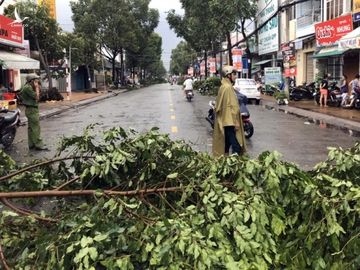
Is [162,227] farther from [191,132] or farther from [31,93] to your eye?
[191,132]

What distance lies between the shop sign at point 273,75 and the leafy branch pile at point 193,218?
99.2 feet

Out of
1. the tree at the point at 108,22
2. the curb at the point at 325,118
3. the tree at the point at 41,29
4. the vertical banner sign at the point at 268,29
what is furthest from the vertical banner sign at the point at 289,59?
the tree at the point at 108,22

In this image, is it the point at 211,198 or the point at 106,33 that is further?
the point at 106,33

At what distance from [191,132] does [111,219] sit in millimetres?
11050

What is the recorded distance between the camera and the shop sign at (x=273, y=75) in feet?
112

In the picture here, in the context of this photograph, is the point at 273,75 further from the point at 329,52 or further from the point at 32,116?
the point at 32,116

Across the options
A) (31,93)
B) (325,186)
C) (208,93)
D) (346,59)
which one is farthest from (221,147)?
(208,93)

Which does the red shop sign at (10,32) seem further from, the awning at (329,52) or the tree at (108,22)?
the tree at (108,22)

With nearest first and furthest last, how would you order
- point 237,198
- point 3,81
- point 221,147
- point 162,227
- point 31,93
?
point 162,227
point 237,198
point 221,147
point 31,93
point 3,81

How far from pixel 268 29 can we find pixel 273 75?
10.1 m

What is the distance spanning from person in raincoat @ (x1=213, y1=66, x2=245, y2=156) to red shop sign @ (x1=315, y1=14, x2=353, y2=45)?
17.0 metres

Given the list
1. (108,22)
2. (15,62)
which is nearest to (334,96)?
(15,62)

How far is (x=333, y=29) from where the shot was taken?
79.9 ft

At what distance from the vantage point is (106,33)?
2333 inches
